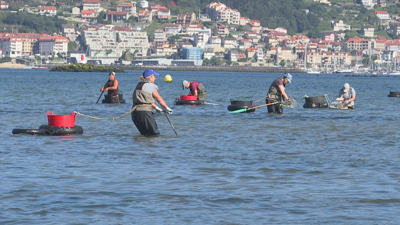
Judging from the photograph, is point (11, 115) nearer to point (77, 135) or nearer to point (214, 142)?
point (77, 135)

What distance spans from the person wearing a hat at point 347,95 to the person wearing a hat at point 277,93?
3222mm

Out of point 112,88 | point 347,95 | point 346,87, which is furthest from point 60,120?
point 347,95

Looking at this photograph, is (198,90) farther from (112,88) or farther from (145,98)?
(145,98)

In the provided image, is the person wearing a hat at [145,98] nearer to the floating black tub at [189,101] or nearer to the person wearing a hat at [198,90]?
the person wearing a hat at [198,90]

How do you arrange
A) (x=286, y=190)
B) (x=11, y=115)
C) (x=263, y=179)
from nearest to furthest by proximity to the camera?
(x=286, y=190)
(x=263, y=179)
(x=11, y=115)

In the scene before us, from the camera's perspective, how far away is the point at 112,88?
113ft

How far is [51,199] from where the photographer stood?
39.0 feet

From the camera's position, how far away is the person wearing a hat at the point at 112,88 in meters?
33.0

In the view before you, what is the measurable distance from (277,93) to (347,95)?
16.5 ft

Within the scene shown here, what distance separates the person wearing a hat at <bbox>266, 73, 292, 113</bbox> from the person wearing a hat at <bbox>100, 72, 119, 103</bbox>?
6945mm

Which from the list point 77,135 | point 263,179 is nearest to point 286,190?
point 263,179

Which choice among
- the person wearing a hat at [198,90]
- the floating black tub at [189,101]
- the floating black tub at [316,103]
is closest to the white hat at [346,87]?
the floating black tub at [316,103]

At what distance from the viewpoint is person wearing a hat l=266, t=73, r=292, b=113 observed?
28.2 metres

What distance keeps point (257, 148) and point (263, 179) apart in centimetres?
503
